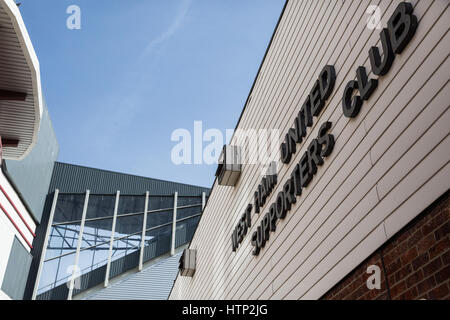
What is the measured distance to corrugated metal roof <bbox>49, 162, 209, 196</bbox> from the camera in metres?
21.3

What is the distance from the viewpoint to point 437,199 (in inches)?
110

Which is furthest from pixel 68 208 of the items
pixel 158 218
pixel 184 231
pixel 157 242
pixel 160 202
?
pixel 184 231

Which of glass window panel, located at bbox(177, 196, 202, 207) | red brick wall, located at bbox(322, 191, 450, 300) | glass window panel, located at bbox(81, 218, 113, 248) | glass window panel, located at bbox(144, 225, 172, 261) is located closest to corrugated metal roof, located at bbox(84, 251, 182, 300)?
glass window panel, located at bbox(144, 225, 172, 261)

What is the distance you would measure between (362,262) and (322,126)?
57.9 inches

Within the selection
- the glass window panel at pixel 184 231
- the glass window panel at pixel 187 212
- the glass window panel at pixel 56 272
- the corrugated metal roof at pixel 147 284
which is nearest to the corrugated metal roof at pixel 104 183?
the glass window panel at pixel 187 212

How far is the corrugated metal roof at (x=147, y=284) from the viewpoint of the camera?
62.3ft

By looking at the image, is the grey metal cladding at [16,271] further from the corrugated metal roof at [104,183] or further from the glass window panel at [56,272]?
the corrugated metal roof at [104,183]

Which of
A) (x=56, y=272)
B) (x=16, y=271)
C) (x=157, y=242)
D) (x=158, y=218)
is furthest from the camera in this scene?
(x=158, y=218)

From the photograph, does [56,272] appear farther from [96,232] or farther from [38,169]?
[38,169]

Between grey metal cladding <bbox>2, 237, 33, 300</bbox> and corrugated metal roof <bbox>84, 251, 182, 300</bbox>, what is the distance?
2702mm

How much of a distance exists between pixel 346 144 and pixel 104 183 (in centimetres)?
1876

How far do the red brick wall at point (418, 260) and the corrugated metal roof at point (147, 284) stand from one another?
54.4ft

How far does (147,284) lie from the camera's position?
19.6m
